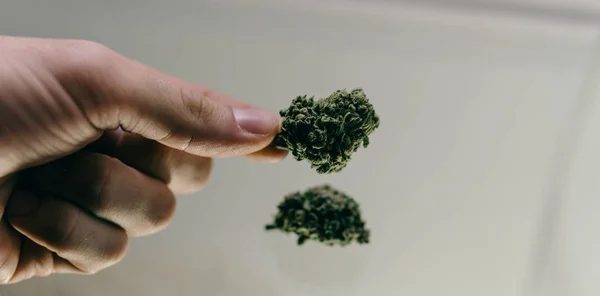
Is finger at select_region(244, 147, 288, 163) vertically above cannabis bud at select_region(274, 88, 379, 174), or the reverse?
cannabis bud at select_region(274, 88, 379, 174)

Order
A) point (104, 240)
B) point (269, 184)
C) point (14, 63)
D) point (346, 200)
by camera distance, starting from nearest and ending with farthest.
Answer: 1. point (14, 63)
2. point (104, 240)
3. point (346, 200)
4. point (269, 184)

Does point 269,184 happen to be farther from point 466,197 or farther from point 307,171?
point 466,197

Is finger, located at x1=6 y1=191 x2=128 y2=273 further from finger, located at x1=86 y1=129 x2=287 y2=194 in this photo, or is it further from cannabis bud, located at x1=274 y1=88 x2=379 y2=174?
cannabis bud, located at x1=274 y1=88 x2=379 y2=174

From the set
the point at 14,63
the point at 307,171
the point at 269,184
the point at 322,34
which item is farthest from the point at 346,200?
the point at 14,63

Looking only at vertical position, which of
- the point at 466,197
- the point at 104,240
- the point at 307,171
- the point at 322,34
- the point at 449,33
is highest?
the point at 449,33

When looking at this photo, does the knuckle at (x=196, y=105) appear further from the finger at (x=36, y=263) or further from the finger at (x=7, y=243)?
the finger at (x=36, y=263)

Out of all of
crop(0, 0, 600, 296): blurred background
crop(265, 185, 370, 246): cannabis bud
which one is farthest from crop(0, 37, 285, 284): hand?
crop(0, 0, 600, 296): blurred background

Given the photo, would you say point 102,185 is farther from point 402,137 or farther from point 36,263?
point 402,137
